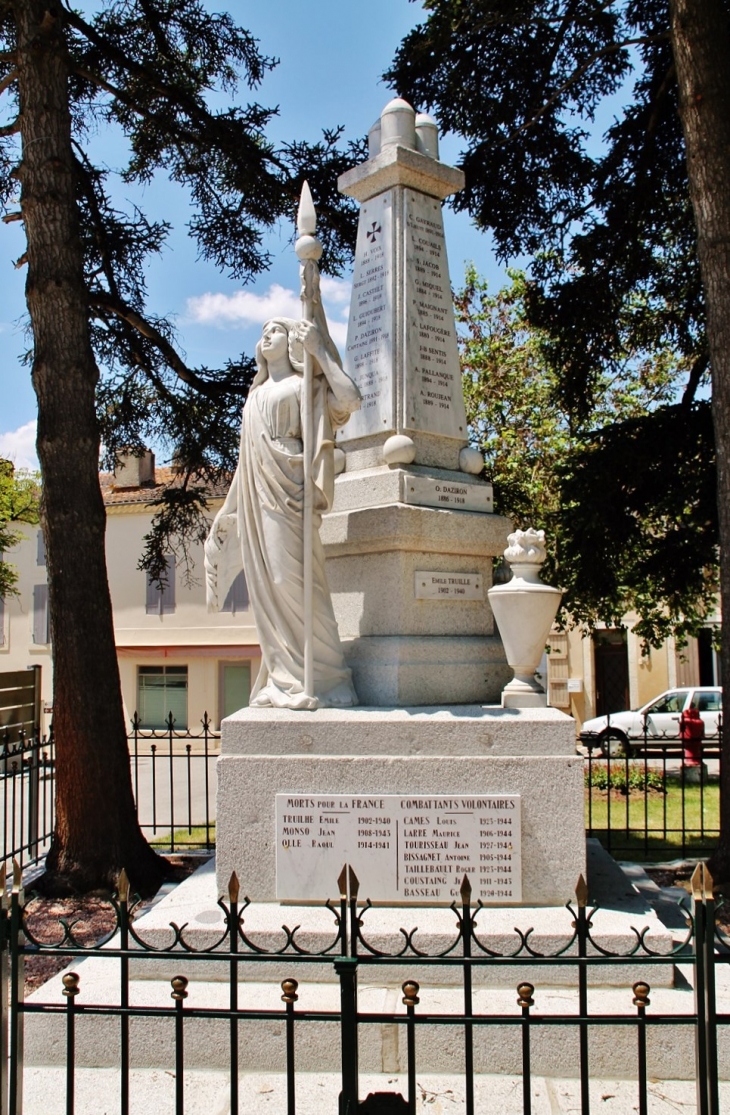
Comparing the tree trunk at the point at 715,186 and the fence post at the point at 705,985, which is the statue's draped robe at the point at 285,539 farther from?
the tree trunk at the point at 715,186

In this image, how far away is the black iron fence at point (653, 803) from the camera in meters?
8.38

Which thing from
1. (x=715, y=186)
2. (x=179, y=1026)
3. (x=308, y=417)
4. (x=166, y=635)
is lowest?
(x=179, y=1026)

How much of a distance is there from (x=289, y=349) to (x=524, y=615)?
6.43 ft

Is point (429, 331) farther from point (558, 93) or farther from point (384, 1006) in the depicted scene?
point (558, 93)

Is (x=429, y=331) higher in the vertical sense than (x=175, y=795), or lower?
higher

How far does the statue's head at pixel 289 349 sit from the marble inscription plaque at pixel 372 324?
588 mm

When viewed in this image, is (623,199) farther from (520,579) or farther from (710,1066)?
(710,1066)

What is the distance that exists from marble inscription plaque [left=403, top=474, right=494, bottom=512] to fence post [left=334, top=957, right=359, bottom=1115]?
3.22 meters

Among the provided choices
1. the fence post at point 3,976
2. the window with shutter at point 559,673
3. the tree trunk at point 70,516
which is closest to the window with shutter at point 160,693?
the window with shutter at point 559,673

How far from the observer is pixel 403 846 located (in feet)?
Result: 14.9

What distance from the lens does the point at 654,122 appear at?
30.3 ft

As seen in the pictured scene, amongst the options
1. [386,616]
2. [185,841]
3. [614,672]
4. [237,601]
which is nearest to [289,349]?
[386,616]

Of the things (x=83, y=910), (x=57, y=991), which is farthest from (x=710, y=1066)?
(x=83, y=910)

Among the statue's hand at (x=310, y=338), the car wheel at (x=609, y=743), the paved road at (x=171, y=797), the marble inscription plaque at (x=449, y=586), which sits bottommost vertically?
the paved road at (x=171, y=797)
